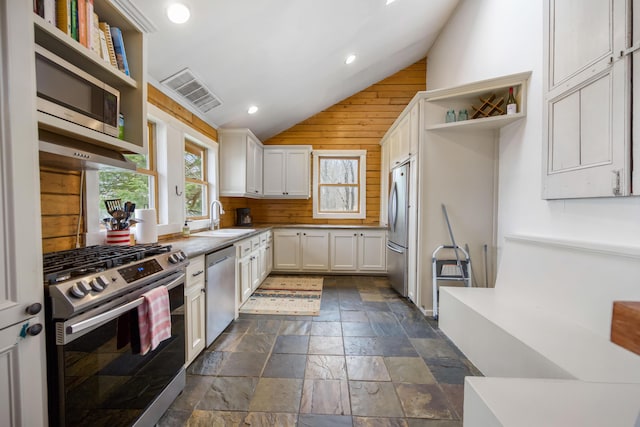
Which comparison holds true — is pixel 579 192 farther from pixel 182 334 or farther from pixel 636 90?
pixel 182 334

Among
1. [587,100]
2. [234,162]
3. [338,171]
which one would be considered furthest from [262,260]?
[587,100]

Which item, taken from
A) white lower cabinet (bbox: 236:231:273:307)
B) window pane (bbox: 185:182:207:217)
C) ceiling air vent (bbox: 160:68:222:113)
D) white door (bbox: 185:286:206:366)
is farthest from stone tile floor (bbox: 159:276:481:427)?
ceiling air vent (bbox: 160:68:222:113)

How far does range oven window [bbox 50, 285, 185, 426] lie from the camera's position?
966 millimetres

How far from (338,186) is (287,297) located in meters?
2.40

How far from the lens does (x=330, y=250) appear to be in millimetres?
4414

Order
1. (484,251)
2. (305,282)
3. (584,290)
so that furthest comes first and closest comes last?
(305,282) < (484,251) < (584,290)

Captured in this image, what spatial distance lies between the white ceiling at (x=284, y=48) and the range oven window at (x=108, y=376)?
190 centimetres

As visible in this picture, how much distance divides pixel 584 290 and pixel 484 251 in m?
1.21

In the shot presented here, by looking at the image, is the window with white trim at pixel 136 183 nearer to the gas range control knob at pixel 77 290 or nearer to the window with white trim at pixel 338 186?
the gas range control knob at pixel 77 290

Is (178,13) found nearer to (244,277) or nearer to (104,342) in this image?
(104,342)

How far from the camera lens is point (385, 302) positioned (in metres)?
3.29

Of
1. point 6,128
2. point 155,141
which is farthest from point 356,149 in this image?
point 6,128

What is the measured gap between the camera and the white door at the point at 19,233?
0.81 m

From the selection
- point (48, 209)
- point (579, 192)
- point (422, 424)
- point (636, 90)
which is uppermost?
point (636, 90)
